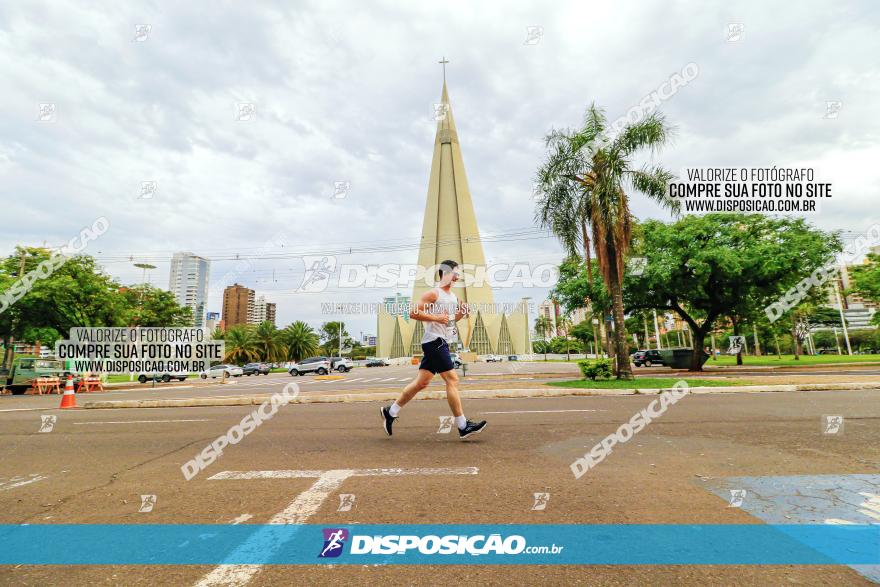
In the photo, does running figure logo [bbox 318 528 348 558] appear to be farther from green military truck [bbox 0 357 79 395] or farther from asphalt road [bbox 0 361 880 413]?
green military truck [bbox 0 357 79 395]

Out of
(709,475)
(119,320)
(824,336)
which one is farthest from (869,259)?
(824,336)

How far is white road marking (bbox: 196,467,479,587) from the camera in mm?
2146

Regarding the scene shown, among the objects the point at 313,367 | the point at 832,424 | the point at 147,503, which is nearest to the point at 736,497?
the point at 832,424

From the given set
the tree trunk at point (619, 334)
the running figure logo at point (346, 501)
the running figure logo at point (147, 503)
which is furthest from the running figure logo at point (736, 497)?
the tree trunk at point (619, 334)

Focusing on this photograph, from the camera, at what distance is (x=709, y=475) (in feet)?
12.2

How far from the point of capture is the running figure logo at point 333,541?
7.86 feet

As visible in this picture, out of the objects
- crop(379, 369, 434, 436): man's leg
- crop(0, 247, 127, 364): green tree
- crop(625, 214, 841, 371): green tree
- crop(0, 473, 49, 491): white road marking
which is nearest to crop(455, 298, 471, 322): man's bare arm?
crop(379, 369, 434, 436): man's leg

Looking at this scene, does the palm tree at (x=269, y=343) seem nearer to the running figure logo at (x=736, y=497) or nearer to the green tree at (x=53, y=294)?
the green tree at (x=53, y=294)

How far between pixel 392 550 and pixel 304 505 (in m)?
0.99

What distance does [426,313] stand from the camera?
5285 mm

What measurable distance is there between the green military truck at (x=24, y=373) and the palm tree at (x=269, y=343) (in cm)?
4246

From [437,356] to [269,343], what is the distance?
218 ft

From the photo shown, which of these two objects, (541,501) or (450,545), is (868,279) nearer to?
(541,501)

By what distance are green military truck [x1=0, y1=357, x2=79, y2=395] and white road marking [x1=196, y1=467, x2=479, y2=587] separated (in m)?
25.2
